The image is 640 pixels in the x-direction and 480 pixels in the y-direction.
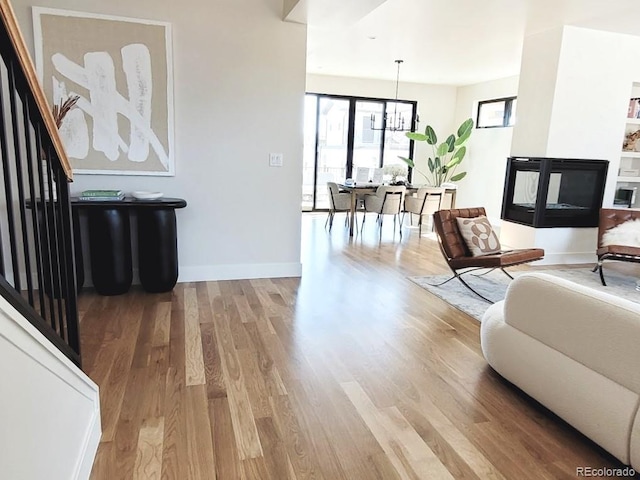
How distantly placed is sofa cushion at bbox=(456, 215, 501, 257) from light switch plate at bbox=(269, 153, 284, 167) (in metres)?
1.82

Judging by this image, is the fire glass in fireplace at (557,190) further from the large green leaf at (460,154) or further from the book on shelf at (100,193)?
the book on shelf at (100,193)

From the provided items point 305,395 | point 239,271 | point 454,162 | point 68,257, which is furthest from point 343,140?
point 68,257

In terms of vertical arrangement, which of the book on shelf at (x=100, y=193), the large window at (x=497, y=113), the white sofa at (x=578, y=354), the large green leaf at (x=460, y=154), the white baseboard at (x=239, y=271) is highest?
the large window at (x=497, y=113)

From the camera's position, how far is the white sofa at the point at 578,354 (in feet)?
5.96

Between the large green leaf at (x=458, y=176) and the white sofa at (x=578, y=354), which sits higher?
the large green leaf at (x=458, y=176)

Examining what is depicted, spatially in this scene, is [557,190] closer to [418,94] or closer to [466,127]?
[466,127]

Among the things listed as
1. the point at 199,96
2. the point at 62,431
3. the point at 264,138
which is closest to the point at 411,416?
the point at 62,431

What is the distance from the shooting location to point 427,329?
10.9 feet

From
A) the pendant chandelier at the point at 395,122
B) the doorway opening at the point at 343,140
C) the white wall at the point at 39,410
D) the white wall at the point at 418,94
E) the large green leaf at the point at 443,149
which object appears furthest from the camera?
the pendant chandelier at the point at 395,122

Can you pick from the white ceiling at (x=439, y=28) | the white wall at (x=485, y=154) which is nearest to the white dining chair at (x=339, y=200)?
the white ceiling at (x=439, y=28)

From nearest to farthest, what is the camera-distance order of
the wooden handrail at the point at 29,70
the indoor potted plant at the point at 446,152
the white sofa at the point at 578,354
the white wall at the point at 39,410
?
the white wall at the point at 39,410
the wooden handrail at the point at 29,70
the white sofa at the point at 578,354
the indoor potted plant at the point at 446,152

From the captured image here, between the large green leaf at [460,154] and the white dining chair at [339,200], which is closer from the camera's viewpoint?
the white dining chair at [339,200]

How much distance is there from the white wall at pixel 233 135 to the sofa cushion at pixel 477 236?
5.38 ft

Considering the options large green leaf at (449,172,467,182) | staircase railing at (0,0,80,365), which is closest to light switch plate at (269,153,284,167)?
staircase railing at (0,0,80,365)
